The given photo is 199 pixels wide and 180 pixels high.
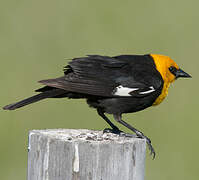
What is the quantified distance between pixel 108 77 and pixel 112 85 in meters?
0.08

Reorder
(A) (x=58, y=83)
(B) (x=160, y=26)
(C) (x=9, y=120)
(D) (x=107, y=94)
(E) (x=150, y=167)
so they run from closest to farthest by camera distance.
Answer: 1. (A) (x=58, y=83)
2. (D) (x=107, y=94)
3. (E) (x=150, y=167)
4. (C) (x=9, y=120)
5. (B) (x=160, y=26)

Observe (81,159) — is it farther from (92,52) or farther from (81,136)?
(92,52)

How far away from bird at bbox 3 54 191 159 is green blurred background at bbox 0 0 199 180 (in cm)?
166

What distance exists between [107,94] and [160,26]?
14.8 ft

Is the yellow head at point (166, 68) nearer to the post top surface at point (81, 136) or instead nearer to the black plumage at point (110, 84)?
the black plumage at point (110, 84)

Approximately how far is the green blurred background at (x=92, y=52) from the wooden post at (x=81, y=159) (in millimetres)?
→ 3152

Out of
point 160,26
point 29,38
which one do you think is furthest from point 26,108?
point 160,26

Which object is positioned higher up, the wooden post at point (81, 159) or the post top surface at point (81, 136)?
the post top surface at point (81, 136)

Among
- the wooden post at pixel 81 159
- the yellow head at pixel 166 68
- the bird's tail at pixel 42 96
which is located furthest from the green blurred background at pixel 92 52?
the wooden post at pixel 81 159

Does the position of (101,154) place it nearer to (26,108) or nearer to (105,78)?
(105,78)

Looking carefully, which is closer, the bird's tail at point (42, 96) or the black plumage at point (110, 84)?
the bird's tail at point (42, 96)

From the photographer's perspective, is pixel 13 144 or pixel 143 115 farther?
pixel 143 115

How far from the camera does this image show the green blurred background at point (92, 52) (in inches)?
277

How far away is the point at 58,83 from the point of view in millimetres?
4598
